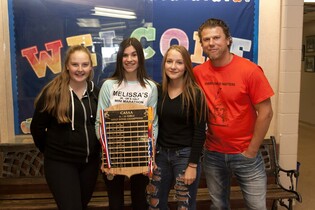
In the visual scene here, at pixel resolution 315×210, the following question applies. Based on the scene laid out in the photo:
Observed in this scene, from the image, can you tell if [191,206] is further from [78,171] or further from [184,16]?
[184,16]

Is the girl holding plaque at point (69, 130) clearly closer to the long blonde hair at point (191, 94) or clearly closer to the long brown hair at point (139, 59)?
the long brown hair at point (139, 59)

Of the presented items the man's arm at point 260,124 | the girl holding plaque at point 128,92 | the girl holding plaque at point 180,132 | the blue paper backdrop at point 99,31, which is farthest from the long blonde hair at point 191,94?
the blue paper backdrop at point 99,31

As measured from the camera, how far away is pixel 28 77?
10.5 feet

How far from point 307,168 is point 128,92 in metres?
3.84

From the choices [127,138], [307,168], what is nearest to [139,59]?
[127,138]

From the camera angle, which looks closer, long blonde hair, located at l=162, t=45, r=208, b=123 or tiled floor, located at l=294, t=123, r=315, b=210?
long blonde hair, located at l=162, t=45, r=208, b=123

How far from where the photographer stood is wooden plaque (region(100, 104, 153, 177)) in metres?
2.06

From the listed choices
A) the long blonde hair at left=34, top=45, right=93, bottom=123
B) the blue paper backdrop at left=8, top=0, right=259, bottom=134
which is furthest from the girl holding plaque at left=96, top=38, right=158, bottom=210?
the blue paper backdrop at left=8, top=0, right=259, bottom=134

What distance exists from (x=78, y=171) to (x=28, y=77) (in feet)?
4.86

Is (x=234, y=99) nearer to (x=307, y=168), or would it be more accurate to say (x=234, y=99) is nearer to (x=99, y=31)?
(x=99, y=31)

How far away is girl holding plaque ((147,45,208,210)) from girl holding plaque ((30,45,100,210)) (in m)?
0.43

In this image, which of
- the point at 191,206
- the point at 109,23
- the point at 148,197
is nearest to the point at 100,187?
the point at 148,197

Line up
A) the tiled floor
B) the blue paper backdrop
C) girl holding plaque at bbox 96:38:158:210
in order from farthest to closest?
the tiled floor < the blue paper backdrop < girl holding plaque at bbox 96:38:158:210

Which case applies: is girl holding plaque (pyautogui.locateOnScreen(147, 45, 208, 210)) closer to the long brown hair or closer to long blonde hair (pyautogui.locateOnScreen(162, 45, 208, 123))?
Answer: long blonde hair (pyautogui.locateOnScreen(162, 45, 208, 123))
